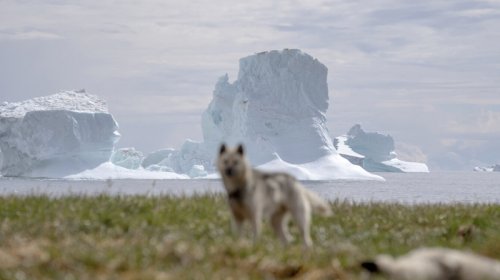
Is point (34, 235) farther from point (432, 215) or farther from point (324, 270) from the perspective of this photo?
point (432, 215)

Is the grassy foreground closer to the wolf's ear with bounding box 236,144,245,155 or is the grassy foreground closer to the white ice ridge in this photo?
the wolf's ear with bounding box 236,144,245,155

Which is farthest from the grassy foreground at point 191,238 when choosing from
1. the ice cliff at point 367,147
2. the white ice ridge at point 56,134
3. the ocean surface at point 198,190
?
the ice cliff at point 367,147

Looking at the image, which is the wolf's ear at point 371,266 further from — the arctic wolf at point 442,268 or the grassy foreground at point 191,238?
the grassy foreground at point 191,238

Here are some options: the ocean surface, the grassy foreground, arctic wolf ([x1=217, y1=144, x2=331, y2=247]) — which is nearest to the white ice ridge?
the ocean surface

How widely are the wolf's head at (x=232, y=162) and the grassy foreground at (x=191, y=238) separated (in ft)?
2.90

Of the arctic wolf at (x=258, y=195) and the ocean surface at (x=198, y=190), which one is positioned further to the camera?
the ocean surface at (x=198, y=190)

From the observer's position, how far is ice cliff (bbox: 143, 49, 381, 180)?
90.9 metres

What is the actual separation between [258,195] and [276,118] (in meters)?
83.8

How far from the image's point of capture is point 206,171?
105 m

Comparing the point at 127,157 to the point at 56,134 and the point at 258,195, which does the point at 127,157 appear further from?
the point at 258,195

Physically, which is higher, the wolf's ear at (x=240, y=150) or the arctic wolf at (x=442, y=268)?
the wolf's ear at (x=240, y=150)

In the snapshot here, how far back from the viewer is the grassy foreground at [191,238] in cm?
846

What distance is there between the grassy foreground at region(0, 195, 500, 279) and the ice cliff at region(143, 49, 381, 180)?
72508mm

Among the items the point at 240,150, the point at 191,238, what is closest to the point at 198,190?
the point at 191,238
